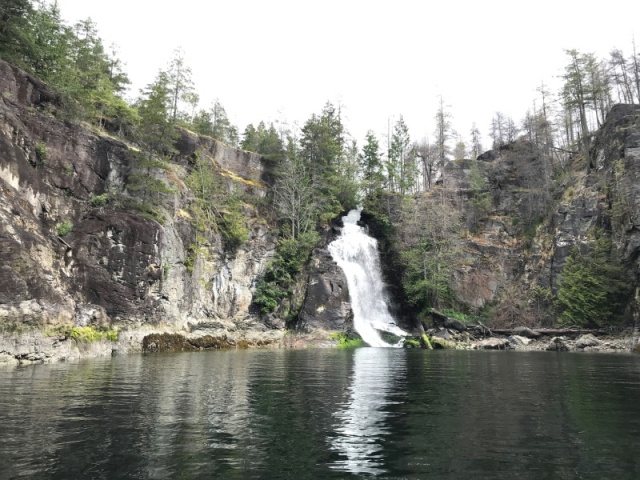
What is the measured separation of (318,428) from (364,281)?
135 ft

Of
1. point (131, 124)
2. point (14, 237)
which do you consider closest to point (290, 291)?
point (131, 124)

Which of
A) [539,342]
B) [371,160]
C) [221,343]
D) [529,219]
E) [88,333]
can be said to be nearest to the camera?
[88,333]

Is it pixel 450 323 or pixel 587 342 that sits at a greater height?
pixel 450 323

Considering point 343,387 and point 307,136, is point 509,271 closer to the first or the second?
point 307,136

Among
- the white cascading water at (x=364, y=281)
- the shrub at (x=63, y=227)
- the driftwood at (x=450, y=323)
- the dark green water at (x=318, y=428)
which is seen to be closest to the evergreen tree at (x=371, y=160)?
the white cascading water at (x=364, y=281)

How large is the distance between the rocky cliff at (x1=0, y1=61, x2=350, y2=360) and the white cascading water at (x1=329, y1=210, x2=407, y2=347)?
8.89 metres

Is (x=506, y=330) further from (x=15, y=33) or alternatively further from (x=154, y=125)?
(x=15, y=33)

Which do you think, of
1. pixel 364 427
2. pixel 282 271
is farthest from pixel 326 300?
pixel 364 427

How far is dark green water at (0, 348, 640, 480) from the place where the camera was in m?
5.68

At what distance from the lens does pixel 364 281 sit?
160ft

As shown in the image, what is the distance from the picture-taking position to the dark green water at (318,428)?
5676mm

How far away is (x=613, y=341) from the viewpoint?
33500mm

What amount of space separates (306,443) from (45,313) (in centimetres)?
1961

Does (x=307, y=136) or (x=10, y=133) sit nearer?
(x=10, y=133)
